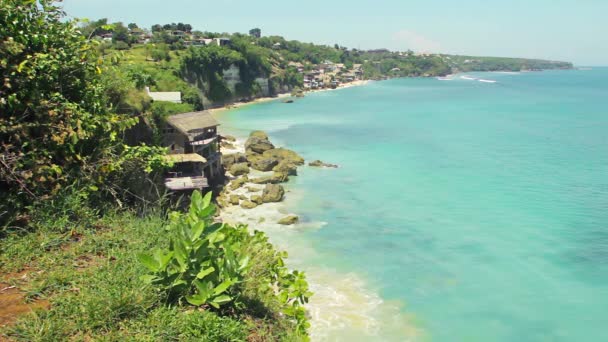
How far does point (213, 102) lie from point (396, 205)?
2187 inches

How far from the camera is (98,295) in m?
4.80

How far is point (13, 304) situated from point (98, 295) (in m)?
0.88

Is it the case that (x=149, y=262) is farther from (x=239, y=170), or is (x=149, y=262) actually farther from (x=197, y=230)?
(x=239, y=170)

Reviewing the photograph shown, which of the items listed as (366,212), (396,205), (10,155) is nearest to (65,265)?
(10,155)

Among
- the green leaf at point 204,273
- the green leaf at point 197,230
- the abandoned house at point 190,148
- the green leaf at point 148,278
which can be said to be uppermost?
the green leaf at point 197,230

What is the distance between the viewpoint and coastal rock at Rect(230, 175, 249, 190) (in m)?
28.0

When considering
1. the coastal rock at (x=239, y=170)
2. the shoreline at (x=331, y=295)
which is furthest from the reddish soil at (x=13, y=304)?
the coastal rock at (x=239, y=170)

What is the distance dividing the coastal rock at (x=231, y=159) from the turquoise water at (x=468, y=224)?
5.03 metres

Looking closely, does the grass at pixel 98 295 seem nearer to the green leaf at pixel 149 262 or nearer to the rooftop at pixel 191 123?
the green leaf at pixel 149 262

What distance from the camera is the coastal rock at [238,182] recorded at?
2797 centimetres

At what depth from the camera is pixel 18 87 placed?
6590 millimetres

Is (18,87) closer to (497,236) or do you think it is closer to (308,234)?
(308,234)

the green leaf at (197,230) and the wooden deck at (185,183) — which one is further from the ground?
the green leaf at (197,230)

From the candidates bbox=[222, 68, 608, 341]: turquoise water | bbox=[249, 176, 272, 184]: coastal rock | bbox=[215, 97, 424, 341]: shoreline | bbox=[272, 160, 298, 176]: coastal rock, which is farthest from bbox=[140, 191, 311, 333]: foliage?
bbox=[272, 160, 298, 176]: coastal rock
